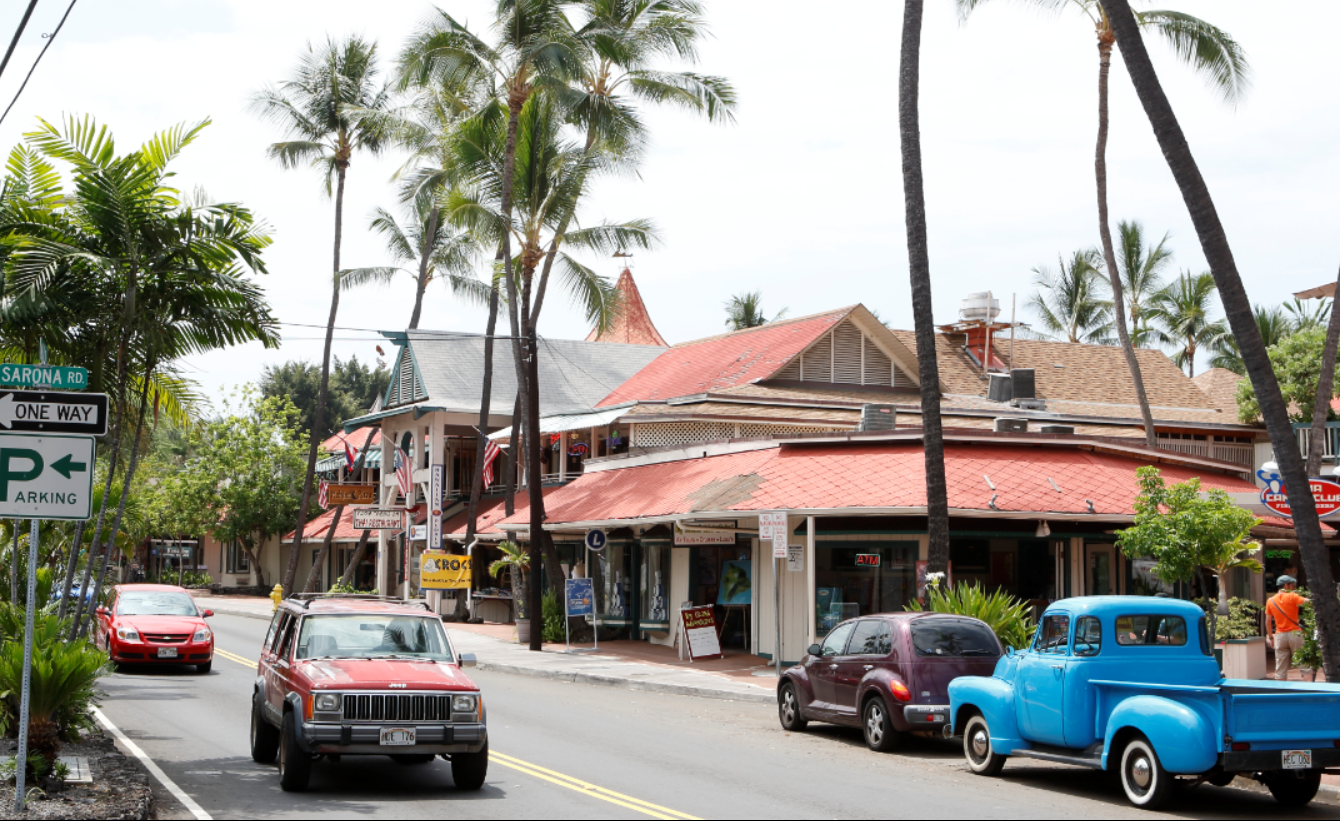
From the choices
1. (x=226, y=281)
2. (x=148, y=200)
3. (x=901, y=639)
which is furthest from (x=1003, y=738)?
(x=148, y=200)

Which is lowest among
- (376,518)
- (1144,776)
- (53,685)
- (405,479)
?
(1144,776)

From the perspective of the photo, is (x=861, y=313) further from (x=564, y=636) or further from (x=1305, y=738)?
(x=1305, y=738)

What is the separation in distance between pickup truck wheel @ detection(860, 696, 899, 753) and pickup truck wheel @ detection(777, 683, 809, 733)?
1.53m

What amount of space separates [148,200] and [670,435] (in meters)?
19.8

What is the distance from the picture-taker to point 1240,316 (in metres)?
13.9

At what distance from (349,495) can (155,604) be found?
852 inches

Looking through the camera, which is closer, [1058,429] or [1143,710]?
[1143,710]

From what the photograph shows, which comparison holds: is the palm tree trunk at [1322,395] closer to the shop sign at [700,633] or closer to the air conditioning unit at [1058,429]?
the air conditioning unit at [1058,429]

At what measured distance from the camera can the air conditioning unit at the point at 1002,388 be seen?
36.0m

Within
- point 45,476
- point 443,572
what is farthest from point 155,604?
point 45,476

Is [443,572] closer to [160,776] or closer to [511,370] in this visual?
[511,370]

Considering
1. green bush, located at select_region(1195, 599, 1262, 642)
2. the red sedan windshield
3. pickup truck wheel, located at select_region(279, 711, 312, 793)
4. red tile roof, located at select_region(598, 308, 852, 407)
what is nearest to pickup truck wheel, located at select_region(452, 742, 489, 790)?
pickup truck wheel, located at select_region(279, 711, 312, 793)

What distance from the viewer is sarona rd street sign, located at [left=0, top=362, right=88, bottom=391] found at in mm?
9961

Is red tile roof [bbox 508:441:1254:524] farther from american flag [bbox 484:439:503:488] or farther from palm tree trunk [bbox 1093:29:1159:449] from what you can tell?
american flag [bbox 484:439:503:488]
